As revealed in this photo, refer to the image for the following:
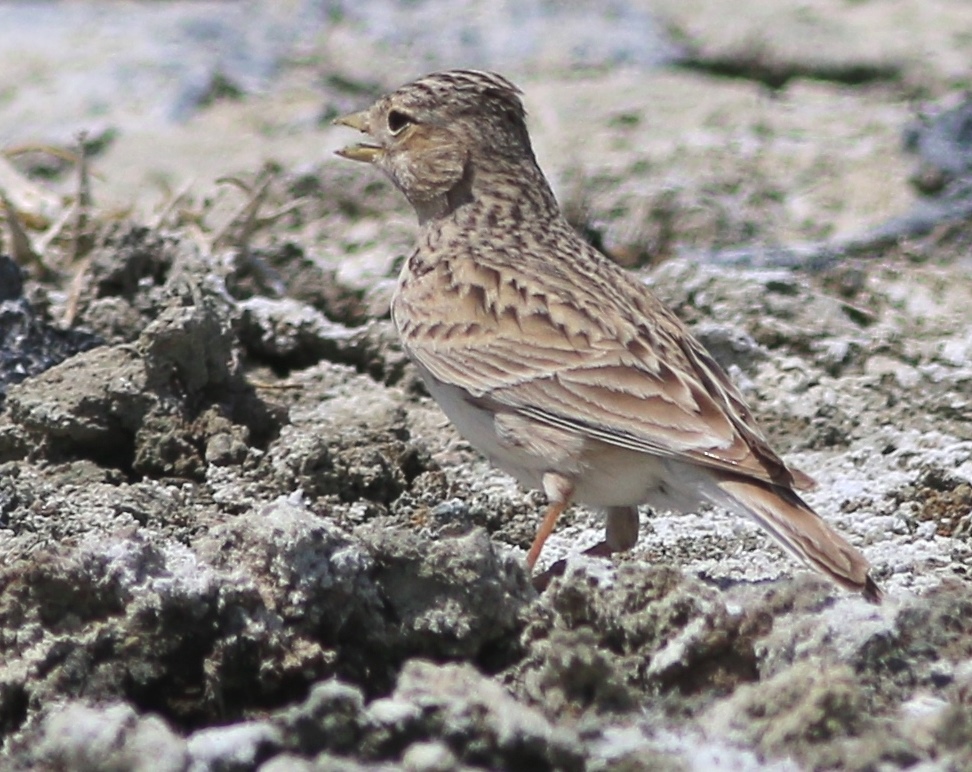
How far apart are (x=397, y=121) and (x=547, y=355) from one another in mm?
1485

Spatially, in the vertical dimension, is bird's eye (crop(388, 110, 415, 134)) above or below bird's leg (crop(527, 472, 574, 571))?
above

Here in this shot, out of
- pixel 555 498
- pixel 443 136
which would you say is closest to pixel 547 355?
pixel 555 498

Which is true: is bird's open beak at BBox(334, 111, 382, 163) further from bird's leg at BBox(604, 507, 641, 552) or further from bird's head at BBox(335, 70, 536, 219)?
bird's leg at BBox(604, 507, 641, 552)

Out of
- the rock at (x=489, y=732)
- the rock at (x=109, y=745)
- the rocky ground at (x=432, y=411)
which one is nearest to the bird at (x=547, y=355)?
the rocky ground at (x=432, y=411)

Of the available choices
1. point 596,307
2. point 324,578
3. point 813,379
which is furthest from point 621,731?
point 813,379

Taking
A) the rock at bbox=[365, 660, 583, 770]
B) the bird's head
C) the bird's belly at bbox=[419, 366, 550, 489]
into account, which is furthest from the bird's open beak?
the rock at bbox=[365, 660, 583, 770]

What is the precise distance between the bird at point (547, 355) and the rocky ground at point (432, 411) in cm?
27

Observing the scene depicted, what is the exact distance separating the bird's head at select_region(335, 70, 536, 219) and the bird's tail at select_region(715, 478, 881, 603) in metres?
1.95

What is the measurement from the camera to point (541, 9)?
1035 cm

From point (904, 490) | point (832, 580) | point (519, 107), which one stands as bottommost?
point (904, 490)

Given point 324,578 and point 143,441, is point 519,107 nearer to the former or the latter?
point 143,441

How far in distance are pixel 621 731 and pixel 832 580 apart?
3.14 ft

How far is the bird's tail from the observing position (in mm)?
3852

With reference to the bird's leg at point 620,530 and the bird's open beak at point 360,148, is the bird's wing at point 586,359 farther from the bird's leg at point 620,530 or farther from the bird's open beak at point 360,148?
the bird's open beak at point 360,148
